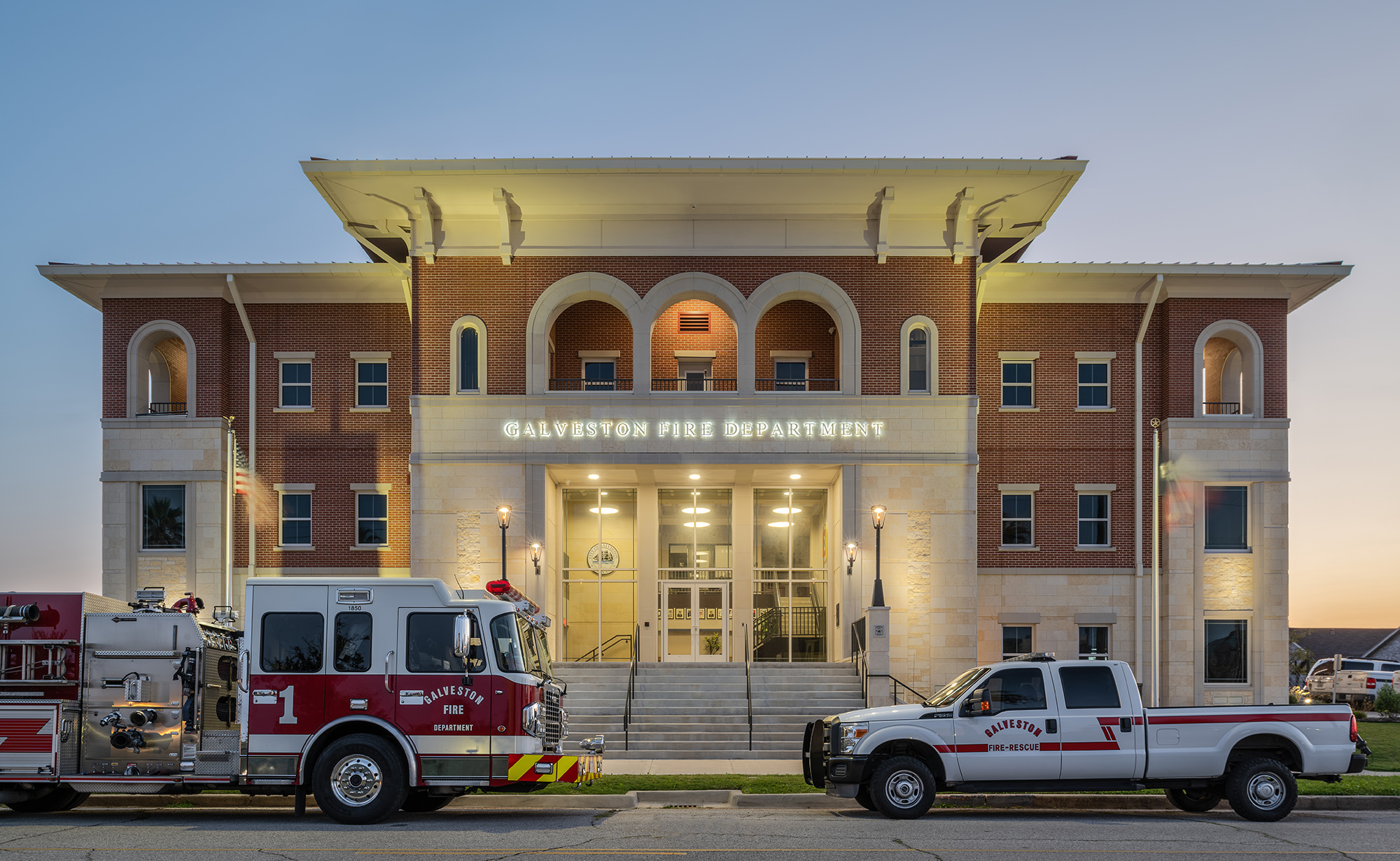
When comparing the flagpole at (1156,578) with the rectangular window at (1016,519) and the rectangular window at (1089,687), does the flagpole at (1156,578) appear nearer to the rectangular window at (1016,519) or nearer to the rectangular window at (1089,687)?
the rectangular window at (1016,519)

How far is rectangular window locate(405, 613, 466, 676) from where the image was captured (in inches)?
537

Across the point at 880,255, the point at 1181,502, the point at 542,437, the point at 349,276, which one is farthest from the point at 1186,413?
the point at 349,276

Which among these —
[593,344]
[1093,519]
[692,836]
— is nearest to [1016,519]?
[1093,519]

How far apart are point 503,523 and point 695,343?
23.5ft

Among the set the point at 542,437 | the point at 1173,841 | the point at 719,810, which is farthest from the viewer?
the point at 542,437

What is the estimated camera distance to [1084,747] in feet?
46.3

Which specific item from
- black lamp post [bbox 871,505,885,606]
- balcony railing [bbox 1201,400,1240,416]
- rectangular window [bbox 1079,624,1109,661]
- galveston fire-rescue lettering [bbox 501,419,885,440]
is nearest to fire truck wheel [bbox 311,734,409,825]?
black lamp post [bbox 871,505,885,606]

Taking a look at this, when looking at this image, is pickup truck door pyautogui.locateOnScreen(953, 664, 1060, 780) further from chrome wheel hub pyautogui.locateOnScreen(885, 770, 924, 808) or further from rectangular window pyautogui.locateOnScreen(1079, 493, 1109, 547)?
rectangular window pyautogui.locateOnScreen(1079, 493, 1109, 547)

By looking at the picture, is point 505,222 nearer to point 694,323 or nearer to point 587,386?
point 587,386

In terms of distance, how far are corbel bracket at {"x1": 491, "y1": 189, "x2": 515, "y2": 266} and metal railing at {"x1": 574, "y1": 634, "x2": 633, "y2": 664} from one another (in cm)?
965

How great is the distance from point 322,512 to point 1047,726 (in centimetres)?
2106

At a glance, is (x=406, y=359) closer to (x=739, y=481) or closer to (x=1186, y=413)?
(x=739, y=481)

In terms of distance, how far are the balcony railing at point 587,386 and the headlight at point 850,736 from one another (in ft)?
51.2

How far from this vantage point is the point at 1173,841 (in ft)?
39.8
